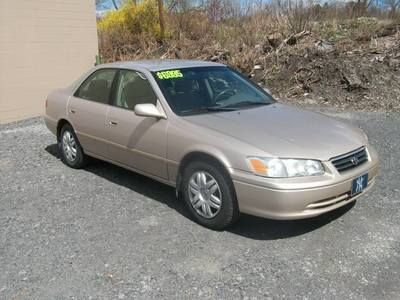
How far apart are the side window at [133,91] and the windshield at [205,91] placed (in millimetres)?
149

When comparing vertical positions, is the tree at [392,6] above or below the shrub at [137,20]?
above

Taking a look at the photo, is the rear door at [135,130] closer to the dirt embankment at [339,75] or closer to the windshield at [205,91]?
the windshield at [205,91]

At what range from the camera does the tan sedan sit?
3613 millimetres

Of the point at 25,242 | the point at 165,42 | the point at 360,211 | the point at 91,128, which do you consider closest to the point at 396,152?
the point at 360,211

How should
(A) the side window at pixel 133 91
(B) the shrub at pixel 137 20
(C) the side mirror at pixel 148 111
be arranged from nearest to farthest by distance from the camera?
(C) the side mirror at pixel 148 111
(A) the side window at pixel 133 91
(B) the shrub at pixel 137 20

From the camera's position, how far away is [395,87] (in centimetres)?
996

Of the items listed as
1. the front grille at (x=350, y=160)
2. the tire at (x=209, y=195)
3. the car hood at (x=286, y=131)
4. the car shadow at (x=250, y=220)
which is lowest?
the car shadow at (x=250, y=220)

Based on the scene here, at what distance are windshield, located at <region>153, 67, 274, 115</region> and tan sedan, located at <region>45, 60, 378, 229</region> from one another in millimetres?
11

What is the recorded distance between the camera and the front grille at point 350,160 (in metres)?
3.73

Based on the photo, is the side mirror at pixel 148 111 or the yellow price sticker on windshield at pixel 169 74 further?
the yellow price sticker on windshield at pixel 169 74

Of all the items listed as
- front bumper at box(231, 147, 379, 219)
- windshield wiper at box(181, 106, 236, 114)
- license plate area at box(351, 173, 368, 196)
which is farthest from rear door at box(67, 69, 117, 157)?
license plate area at box(351, 173, 368, 196)

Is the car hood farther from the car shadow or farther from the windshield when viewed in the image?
the car shadow

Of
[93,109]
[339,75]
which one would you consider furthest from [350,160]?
[339,75]

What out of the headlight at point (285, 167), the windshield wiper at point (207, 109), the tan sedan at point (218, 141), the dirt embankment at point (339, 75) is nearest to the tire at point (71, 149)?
the tan sedan at point (218, 141)
